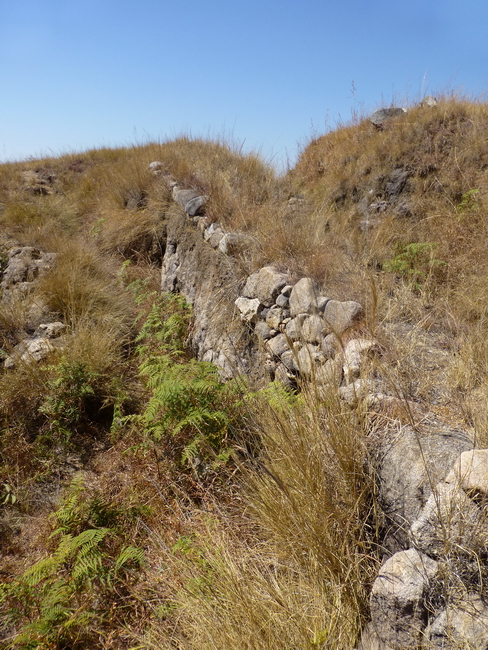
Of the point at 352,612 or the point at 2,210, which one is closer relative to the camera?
the point at 352,612

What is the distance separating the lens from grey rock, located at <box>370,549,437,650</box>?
4.95 feet

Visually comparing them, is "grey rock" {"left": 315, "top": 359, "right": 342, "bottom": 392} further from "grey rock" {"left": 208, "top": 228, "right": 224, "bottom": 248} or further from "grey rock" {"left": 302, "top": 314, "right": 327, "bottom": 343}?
"grey rock" {"left": 208, "top": 228, "right": 224, "bottom": 248}

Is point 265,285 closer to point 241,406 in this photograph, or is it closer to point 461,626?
point 241,406

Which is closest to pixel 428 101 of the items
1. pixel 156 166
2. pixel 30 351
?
pixel 156 166

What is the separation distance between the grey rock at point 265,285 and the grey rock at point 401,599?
8.64 feet

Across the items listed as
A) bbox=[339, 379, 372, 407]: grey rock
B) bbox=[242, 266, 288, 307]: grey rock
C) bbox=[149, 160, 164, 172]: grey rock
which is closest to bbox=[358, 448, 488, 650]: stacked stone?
bbox=[339, 379, 372, 407]: grey rock

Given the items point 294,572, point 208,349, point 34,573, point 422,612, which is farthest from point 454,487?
point 208,349

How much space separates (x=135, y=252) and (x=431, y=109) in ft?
20.0

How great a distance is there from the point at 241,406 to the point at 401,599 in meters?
1.66

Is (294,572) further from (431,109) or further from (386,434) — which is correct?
(431,109)

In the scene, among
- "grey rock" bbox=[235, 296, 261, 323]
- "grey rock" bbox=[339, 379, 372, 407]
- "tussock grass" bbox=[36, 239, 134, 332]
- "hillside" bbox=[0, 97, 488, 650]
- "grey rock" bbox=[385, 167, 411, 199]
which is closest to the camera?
"hillside" bbox=[0, 97, 488, 650]

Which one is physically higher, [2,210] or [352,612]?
[2,210]

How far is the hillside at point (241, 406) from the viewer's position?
1.82 meters

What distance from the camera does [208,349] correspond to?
4.61 metres
